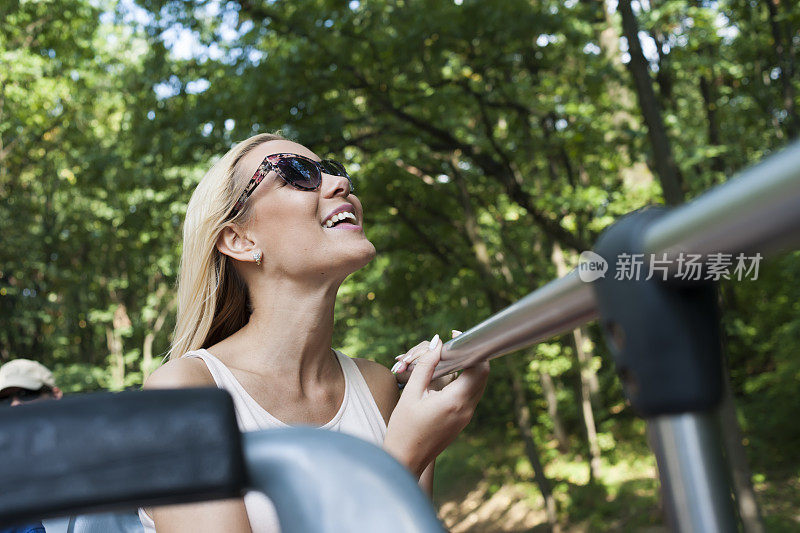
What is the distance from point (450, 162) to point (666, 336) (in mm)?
10670

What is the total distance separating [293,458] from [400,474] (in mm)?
66

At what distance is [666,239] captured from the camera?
0.41 m

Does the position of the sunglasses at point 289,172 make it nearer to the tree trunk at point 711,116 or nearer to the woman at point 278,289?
the woman at point 278,289

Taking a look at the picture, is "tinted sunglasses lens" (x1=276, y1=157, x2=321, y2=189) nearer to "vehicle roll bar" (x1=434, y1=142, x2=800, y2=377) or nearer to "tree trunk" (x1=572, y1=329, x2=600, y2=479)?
"vehicle roll bar" (x1=434, y1=142, x2=800, y2=377)

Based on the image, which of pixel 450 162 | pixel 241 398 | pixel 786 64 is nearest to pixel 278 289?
pixel 241 398

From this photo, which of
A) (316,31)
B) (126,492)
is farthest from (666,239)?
(316,31)

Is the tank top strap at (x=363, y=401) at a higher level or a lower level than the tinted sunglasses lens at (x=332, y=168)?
lower

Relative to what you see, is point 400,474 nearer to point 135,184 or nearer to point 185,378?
point 185,378

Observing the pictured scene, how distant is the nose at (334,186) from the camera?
2088 mm

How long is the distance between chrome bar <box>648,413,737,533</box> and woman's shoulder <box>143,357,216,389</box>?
1.29m

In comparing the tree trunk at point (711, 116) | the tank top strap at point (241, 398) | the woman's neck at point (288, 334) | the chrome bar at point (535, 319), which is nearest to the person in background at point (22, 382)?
the woman's neck at point (288, 334)

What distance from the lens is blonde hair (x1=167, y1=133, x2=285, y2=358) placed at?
6.74 feet

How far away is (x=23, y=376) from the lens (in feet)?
16.2

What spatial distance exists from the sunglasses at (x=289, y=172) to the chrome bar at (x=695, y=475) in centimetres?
172
